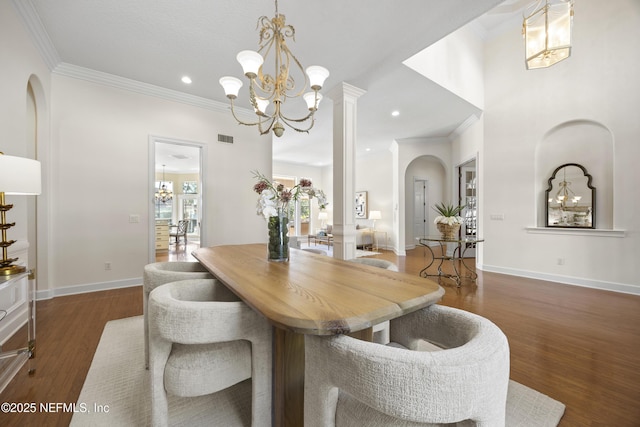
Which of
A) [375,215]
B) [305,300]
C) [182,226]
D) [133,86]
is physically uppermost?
[133,86]

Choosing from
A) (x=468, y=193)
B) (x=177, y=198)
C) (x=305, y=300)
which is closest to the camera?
(x=305, y=300)

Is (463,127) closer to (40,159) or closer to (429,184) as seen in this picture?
(429,184)

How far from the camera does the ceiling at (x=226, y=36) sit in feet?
7.72

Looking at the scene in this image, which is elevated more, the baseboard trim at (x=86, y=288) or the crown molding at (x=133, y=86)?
the crown molding at (x=133, y=86)

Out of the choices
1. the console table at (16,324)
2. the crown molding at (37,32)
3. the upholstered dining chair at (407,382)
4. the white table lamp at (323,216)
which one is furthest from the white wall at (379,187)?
the crown molding at (37,32)

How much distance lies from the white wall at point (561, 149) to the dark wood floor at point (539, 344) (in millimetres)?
557

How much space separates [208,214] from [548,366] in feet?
14.9

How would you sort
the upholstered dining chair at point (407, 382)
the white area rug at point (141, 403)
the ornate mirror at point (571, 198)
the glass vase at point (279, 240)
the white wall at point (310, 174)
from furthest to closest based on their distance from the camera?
the white wall at point (310, 174)
the ornate mirror at point (571, 198)
the glass vase at point (279, 240)
the white area rug at point (141, 403)
the upholstered dining chair at point (407, 382)

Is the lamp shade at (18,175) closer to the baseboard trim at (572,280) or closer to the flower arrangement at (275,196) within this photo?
the flower arrangement at (275,196)

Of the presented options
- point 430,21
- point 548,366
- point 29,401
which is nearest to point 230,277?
point 29,401

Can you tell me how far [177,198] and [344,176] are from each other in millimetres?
10009

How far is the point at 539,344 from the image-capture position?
2.15 metres

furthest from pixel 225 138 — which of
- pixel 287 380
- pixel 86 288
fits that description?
pixel 287 380

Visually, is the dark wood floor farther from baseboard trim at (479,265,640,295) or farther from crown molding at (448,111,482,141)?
crown molding at (448,111,482,141)
